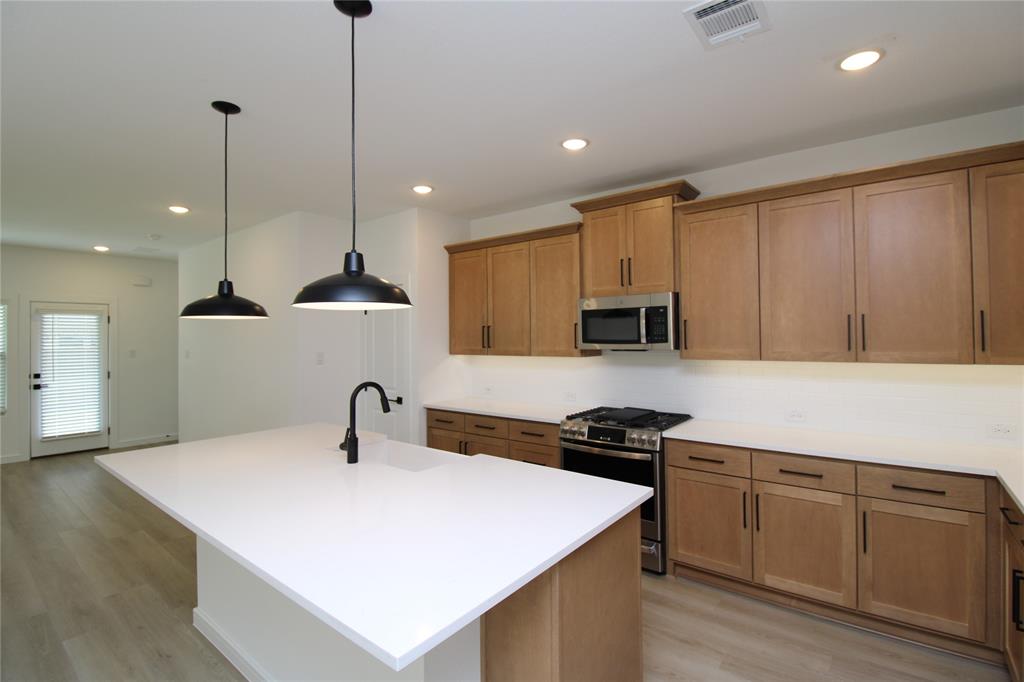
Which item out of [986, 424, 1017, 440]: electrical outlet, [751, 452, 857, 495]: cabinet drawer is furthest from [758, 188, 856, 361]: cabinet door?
[986, 424, 1017, 440]: electrical outlet

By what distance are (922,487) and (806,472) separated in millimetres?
463

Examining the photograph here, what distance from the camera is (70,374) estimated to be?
636 cm

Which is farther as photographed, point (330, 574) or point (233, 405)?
point (233, 405)

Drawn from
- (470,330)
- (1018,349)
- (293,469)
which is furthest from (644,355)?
(293,469)

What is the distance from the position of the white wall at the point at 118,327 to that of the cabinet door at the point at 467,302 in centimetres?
510

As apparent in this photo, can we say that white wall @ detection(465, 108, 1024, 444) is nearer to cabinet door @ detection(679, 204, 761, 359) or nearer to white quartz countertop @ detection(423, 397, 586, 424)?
white quartz countertop @ detection(423, 397, 586, 424)

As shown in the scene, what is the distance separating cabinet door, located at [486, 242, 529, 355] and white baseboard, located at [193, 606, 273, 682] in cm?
259

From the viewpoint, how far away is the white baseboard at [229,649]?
83.5 inches

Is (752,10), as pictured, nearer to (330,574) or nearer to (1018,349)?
(1018,349)

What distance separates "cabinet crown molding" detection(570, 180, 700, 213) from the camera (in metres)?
3.16

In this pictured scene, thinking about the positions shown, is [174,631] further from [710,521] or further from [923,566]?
[923,566]

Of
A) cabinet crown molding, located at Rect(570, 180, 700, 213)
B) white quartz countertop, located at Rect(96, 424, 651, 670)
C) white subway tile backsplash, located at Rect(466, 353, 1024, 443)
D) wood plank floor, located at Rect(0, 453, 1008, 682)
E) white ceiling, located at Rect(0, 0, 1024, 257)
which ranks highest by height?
white ceiling, located at Rect(0, 0, 1024, 257)

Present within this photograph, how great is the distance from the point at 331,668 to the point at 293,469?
0.81 meters

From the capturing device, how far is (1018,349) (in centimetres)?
224
